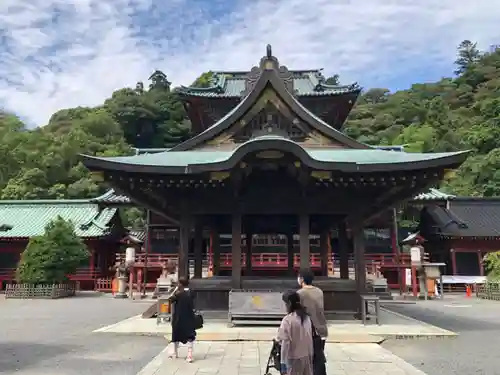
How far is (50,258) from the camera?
25.1 meters

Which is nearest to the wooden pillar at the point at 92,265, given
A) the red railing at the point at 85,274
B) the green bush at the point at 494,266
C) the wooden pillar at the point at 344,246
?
the red railing at the point at 85,274

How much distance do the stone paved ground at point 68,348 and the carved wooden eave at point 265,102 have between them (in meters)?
6.08

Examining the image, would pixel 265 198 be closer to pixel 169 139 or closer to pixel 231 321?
pixel 231 321

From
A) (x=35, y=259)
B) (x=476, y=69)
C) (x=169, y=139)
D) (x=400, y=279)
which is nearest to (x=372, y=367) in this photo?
(x=400, y=279)

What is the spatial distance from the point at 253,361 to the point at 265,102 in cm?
799

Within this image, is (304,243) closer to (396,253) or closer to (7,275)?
(396,253)

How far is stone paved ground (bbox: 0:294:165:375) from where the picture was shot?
746 cm

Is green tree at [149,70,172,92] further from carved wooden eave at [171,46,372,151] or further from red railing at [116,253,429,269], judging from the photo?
carved wooden eave at [171,46,372,151]

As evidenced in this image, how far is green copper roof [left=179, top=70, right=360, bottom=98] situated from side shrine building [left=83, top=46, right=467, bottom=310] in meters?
4.74

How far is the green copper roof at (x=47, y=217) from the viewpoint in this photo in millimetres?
30469

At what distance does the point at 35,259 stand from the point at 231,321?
1822 centimetres

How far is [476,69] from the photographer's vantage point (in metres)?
74.7

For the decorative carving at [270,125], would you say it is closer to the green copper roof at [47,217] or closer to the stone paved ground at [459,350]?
the stone paved ground at [459,350]

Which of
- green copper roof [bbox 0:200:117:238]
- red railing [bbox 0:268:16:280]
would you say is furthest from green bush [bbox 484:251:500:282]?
red railing [bbox 0:268:16:280]
